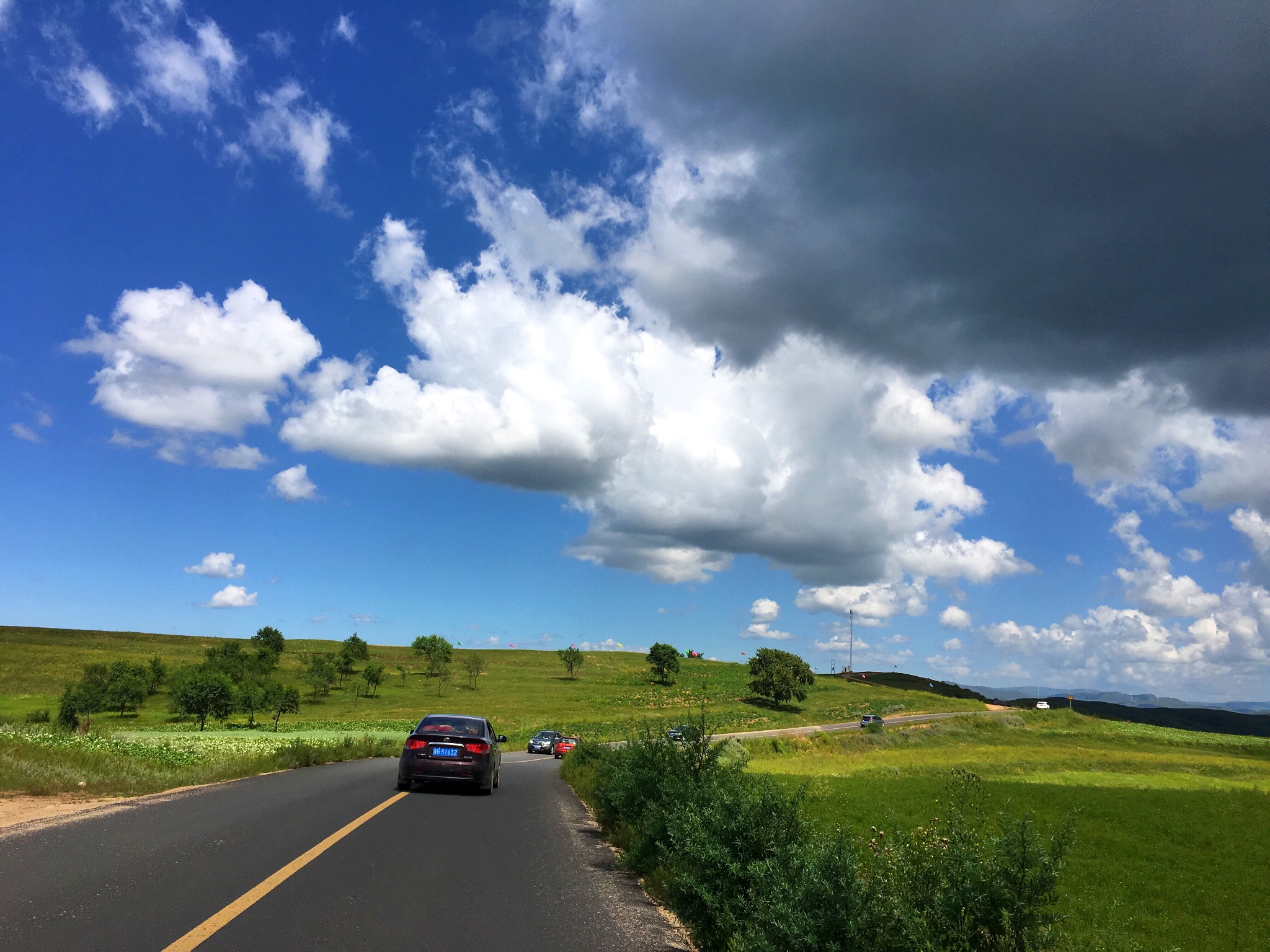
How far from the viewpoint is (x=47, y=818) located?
10711 mm

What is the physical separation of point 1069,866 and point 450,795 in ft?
52.6

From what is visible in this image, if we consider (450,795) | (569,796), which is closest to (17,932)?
(450,795)

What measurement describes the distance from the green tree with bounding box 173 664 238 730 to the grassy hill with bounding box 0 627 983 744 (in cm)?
294

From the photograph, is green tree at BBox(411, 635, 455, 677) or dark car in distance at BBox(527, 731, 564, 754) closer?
dark car in distance at BBox(527, 731, 564, 754)

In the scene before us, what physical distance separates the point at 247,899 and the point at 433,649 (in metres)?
120

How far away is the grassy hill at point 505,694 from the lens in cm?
7644

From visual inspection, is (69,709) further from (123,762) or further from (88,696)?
(123,762)

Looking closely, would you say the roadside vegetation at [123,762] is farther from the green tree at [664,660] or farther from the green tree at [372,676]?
the green tree at [664,660]

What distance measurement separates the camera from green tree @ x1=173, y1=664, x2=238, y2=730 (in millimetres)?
63531

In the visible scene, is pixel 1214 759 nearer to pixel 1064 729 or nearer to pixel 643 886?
pixel 1064 729

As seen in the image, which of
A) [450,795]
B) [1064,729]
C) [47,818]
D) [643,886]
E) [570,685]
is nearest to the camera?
[643,886]

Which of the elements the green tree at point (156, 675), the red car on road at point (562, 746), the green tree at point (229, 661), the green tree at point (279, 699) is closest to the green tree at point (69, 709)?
the green tree at point (279, 699)

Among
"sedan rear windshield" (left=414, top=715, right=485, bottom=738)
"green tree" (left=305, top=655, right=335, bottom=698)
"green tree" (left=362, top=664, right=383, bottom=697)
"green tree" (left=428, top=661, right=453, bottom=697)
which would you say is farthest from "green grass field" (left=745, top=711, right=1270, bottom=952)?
"green tree" (left=428, top=661, right=453, bottom=697)

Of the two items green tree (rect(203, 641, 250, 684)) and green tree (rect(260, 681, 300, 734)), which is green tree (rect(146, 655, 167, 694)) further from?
green tree (rect(260, 681, 300, 734))
